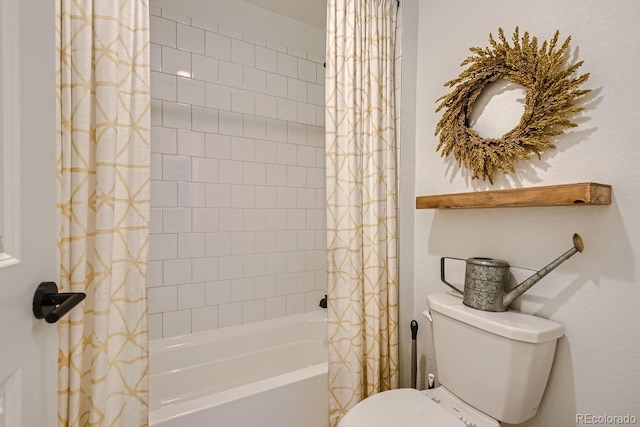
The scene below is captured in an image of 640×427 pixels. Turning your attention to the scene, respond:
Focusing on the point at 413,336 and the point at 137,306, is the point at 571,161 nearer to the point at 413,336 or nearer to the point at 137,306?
the point at 413,336

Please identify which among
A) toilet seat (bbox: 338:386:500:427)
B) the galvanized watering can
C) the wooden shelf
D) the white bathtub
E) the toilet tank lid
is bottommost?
the white bathtub

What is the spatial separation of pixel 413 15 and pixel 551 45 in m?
0.74

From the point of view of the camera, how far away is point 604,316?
94 cm

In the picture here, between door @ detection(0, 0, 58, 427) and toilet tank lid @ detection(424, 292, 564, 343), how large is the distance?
1142 millimetres

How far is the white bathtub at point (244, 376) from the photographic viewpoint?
1.20 meters

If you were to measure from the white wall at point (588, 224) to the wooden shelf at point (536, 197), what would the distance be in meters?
0.10

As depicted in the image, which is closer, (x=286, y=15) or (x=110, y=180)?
(x=110, y=180)

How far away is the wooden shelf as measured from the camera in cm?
88

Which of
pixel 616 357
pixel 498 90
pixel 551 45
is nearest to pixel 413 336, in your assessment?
pixel 616 357

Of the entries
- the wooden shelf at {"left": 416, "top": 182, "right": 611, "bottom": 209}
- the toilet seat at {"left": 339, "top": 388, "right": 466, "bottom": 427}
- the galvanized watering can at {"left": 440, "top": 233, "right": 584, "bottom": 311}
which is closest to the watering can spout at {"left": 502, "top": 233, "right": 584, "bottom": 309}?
the galvanized watering can at {"left": 440, "top": 233, "right": 584, "bottom": 311}

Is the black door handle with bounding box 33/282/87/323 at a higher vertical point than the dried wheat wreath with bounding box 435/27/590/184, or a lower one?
lower

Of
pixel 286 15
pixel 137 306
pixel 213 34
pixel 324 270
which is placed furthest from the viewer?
pixel 324 270

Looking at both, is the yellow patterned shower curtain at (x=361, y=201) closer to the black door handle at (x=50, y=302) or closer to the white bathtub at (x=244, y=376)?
the white bathtub at (x=244, y=376)

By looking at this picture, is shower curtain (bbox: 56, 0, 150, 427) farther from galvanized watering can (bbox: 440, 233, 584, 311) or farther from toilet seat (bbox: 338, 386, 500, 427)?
galvanized watering can (bbox: 440, 233, 584, 311)
